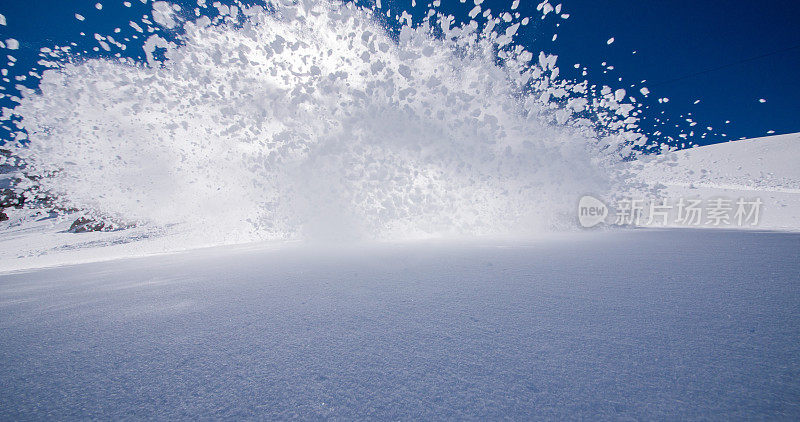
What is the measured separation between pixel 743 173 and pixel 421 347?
1779cm

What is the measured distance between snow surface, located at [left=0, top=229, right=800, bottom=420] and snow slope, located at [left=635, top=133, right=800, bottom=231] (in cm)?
627

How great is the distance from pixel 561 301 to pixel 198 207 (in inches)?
294

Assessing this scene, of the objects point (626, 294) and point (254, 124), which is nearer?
point (626, 294)

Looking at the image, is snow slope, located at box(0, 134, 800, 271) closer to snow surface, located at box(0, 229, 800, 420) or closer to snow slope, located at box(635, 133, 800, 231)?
snow slope, located at box(635, 133, 800, 231)

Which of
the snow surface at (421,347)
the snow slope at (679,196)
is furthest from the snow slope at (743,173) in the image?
the snow surface at (421,347)

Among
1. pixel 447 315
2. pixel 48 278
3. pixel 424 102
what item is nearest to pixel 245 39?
pixel 424 102

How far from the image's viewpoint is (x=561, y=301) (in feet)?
5.34

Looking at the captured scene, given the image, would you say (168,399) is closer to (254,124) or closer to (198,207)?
(254,124)

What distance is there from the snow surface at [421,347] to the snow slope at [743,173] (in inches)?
247

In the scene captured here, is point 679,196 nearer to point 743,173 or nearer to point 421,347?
point 743,173

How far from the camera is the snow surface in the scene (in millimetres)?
776

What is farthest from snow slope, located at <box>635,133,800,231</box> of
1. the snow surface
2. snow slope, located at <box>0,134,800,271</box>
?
the snow surface

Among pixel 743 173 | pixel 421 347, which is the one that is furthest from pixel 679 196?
pixel 421 347

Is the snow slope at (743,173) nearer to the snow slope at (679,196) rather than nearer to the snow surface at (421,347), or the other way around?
the snow slope at (679,196)
